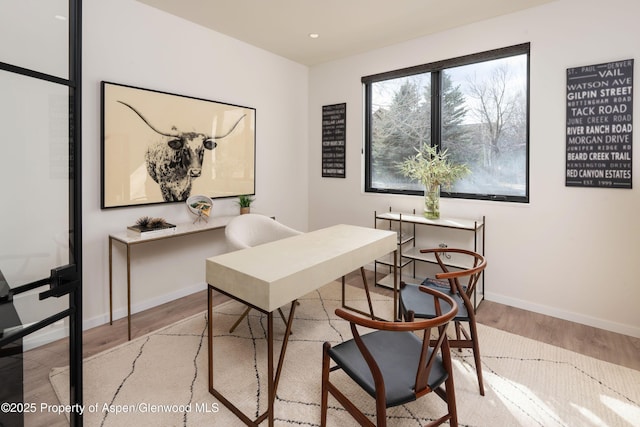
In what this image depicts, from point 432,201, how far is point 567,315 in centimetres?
142

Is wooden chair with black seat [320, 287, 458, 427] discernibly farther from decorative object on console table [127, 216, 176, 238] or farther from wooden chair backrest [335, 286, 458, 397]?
decorative object on console table [127, 216, 176, 238]

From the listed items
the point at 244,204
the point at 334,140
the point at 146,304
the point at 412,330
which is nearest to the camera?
the point at 412,330

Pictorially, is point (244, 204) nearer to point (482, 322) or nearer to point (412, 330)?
point (482, 322)

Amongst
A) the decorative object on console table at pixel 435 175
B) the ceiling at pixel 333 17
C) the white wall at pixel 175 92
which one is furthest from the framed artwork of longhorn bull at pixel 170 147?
the decorative object on console table at pixel 435 175

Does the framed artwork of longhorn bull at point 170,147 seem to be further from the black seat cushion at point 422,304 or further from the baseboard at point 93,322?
the black seat cushion at point 422,304

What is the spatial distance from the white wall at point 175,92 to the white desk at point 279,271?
1433 millimetres

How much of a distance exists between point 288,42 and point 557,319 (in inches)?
140

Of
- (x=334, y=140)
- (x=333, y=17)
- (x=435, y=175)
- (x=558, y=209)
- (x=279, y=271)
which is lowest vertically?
(x=279, y=271)

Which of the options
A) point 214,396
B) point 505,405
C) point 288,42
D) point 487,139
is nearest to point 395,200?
point 487,139

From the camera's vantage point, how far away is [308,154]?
4496mm

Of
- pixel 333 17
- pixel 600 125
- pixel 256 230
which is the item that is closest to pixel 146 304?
pixel 256 230

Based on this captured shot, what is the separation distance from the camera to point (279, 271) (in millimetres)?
1588

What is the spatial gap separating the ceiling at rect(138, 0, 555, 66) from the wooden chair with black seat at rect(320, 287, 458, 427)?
8.06 feet

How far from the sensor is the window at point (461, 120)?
120 inches
